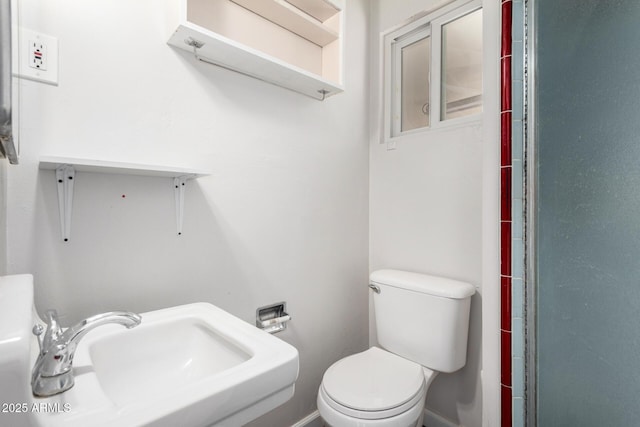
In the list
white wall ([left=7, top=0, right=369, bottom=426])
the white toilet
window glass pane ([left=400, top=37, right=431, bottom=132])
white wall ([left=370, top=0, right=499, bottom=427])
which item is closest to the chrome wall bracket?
white wall ([left=7, top=0, right=369, bottom=426])

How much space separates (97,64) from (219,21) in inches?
18.8

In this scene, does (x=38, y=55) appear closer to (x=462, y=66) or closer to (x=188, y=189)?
(x=188, y=189)

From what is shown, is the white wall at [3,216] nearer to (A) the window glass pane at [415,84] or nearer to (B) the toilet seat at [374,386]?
(B) the toilet seat at [374,386]

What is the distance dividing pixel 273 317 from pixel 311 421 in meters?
0.56

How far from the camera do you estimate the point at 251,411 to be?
61 centimetres

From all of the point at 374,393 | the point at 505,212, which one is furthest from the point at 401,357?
the point at 505,212

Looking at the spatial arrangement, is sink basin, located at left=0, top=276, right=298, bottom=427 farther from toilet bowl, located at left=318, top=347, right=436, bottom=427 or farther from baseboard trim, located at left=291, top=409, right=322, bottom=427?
baseboard trim, located at left=291, top=409, right=322, bottom=427

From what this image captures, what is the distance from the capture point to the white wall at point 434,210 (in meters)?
1.36

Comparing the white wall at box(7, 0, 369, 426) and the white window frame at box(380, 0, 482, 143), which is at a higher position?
the white window frame at box(380, 0, 482, 143)

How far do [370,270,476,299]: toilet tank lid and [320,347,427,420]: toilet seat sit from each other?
Answer: 1.01 ft

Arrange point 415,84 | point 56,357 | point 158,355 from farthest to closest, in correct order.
A: point 415,84 → point 158,355 → point 56,357

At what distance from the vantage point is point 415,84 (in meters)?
1.68

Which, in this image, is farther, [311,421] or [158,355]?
[311,421]

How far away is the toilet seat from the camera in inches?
39.8
